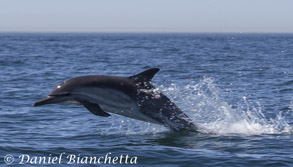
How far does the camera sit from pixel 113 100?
10773 millimetres

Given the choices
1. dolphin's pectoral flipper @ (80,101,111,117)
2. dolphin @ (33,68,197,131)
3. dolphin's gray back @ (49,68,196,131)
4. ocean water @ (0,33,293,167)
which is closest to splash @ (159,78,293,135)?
ocean water @ (0,33,293,167)

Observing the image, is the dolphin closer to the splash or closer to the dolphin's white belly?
the dolphin's white belly

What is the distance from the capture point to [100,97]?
10.7 meters

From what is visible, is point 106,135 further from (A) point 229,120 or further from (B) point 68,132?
(A) point 229,120

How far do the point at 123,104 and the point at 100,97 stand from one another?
52 centimetres

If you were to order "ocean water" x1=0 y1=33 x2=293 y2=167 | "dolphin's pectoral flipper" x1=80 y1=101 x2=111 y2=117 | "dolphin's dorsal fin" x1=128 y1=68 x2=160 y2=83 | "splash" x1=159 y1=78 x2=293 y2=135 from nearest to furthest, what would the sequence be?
"ocean water" x1=0 y1=33 x2=293 y2=167 < "dolphin's pectoral flipper" x1=80 y1=101 x2=111 y2=117 < "dolphin's dorsal fin" x1=128 y1=68 x2=160 y2=83 < "splash" x1=159 y1=78 x2=293 y2=135

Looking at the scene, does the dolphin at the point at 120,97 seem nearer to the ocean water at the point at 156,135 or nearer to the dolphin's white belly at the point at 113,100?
the dolphin's white belly at the point at 113,100

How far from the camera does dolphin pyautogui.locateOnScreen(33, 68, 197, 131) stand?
1057 cm

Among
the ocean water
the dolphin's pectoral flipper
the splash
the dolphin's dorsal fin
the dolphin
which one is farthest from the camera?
the splash

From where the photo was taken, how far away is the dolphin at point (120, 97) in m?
10.6

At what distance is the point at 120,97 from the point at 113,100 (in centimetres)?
16

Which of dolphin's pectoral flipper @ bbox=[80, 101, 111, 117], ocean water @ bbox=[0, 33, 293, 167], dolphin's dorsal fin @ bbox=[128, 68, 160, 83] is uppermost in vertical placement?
dolphin's dorsal fin @ bbox=[128, 68, 160, 83]

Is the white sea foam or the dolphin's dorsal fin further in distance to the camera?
the white sea foam

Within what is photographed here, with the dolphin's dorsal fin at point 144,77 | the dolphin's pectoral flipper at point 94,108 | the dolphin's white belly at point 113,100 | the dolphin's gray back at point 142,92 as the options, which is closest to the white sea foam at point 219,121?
the dolphin's gray back at point 142,92
